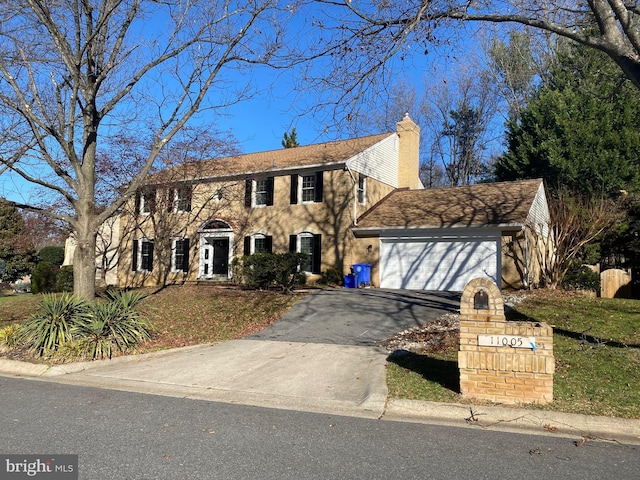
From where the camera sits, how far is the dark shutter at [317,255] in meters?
21.2

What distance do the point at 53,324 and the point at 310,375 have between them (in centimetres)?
514

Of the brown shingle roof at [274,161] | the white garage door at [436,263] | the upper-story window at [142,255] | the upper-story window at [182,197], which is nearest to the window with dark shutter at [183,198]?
the upper-story window at [182,197]

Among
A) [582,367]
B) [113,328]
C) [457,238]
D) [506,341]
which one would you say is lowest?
[582,367]

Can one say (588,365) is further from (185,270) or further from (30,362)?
(185,270)

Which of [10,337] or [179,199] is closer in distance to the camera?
[10,337]

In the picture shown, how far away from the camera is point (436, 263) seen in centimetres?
1917

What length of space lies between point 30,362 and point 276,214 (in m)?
14.7

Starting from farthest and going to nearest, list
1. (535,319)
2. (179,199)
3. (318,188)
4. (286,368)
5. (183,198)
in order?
(183,198)
(179,199)
(318,188)
(535,319)
(286,368)

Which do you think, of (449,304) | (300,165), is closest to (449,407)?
(449,304)

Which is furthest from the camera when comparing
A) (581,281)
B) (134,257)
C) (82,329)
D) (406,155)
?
(134,257)

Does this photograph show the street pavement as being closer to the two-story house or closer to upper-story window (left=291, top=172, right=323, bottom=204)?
the two-story house

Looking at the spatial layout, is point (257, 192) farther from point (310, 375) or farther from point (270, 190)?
point (310, 375)

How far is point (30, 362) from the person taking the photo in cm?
880

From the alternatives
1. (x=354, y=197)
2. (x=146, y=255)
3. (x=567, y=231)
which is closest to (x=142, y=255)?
(x=146, y=255)
